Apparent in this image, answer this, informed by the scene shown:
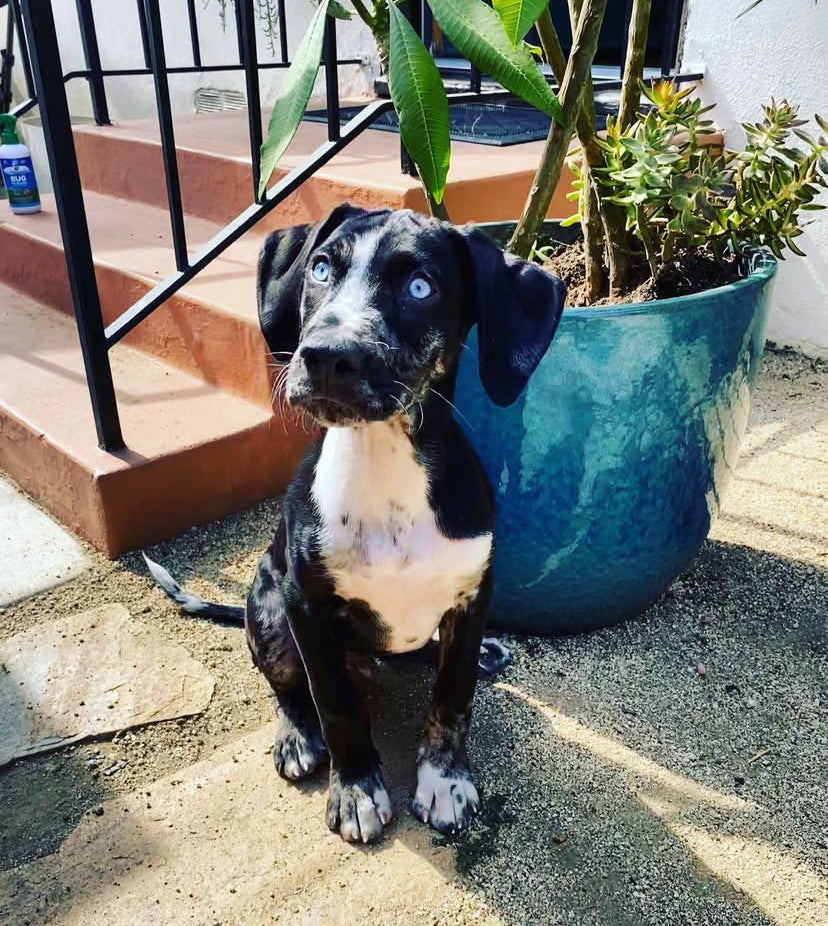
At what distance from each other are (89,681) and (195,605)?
306 millimetres

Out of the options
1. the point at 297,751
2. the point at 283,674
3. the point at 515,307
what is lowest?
the point at 297,751

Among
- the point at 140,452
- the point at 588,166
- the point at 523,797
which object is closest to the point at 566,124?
the point at 588,166

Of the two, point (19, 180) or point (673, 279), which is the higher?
point (673, 279)

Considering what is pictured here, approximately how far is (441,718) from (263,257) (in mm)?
967

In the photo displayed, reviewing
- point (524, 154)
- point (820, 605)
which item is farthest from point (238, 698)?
point (524, 154)

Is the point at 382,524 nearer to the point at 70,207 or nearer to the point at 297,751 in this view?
the point at 297,751

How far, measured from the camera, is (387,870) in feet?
5.38

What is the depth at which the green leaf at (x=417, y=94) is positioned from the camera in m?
1.35

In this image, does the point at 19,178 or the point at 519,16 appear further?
the point at 19,178

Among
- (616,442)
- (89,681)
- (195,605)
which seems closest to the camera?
(616,442)

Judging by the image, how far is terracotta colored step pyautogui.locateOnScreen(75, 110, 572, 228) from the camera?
3020 mm

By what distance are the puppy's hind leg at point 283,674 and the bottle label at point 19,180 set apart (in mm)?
2990

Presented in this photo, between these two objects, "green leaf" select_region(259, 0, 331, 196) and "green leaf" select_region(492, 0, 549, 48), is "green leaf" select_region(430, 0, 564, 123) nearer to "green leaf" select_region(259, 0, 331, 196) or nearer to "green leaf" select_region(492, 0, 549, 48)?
"green leaf" select_region(492, 0, 549, 48)

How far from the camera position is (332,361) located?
51.1 inches
